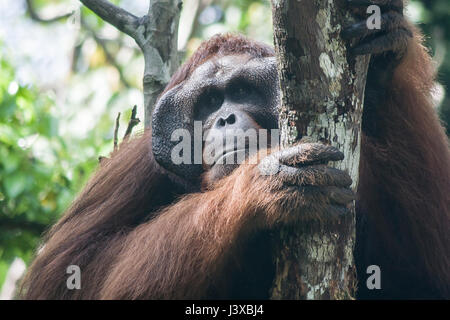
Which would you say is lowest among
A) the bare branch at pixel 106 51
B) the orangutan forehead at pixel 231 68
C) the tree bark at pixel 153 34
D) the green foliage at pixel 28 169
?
the green foliage at pixel 28 169

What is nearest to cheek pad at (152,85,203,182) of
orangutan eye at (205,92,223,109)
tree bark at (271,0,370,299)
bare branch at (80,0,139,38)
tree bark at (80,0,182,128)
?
orangutan eye at (205,92,223,109)

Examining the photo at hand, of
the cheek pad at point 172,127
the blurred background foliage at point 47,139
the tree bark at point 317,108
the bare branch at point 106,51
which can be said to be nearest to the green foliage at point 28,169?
the blurred background foliage at point 47,139

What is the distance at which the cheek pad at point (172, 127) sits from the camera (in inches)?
188

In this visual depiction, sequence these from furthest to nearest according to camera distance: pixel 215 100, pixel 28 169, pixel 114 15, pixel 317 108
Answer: pixel 28 169
pixel 114 15
pixel 215 100
pixel 317 108

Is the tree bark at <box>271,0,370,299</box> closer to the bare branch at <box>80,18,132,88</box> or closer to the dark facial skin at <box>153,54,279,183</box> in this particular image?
the dark facial skin at <box>153,54,279,183</box>

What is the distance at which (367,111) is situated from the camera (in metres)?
4.07

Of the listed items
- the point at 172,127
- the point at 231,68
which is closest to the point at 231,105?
the point at 231,68

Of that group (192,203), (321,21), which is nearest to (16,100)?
(192,203)

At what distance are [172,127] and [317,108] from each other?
189 centimetres

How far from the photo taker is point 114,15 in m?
5.31

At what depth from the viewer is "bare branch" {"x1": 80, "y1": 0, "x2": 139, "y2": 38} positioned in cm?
524

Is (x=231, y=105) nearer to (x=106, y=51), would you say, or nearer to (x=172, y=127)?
(x=172, y=127)

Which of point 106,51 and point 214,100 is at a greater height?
point 106,51

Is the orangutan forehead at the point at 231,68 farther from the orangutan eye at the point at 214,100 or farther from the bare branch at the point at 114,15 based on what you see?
the bare branch at the point at 114,15
